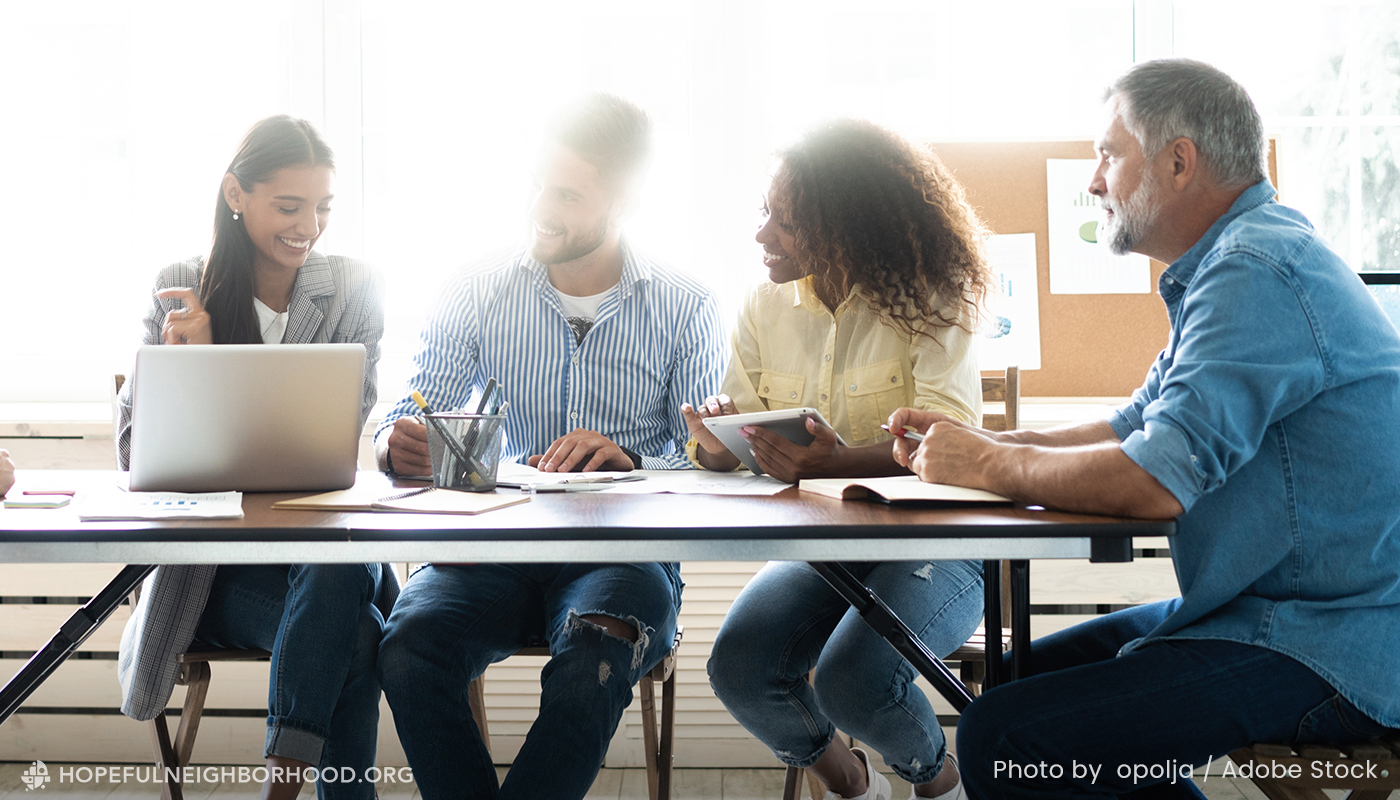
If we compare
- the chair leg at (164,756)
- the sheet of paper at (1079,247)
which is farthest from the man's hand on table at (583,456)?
the sheet of paper at (1079,247)

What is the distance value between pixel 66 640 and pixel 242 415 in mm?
376

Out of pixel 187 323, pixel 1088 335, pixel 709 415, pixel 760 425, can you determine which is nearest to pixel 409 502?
pixel 760 425

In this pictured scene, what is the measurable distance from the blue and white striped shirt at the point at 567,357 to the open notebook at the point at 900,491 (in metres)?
0.61

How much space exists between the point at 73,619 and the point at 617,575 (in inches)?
27.9

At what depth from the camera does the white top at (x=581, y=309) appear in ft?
6.39

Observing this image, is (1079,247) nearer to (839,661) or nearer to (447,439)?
(839,661)

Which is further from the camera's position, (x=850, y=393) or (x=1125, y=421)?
(x=850, y=393)

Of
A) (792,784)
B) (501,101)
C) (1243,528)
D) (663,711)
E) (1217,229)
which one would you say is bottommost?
A: (792,784)

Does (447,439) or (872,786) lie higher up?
Answer: (447,439)

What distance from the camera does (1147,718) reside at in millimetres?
1076

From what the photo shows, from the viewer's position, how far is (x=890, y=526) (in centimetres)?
100

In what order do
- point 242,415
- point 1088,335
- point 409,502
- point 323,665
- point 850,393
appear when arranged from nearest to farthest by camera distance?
point 409,502 → point 242,415 → point 323,665 → point 850,393 → point 1088,335

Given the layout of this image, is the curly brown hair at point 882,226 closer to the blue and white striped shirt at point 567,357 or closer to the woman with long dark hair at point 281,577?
the blue and white striped shirt at point 567,357

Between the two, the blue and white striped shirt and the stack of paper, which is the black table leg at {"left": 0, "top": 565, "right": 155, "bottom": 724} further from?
the blue and white striped shirt
